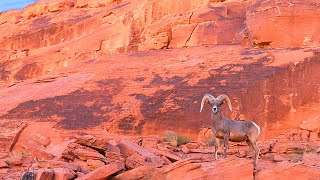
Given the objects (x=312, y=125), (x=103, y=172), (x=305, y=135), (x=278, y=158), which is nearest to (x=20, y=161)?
(x=103, y=172)

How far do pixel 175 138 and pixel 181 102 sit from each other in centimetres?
201

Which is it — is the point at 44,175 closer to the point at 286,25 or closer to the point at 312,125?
the point at 312,125

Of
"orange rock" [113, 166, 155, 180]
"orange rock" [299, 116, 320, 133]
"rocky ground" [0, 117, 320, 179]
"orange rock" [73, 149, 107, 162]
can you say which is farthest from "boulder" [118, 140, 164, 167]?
"orange rock" [299, 116, 320, 133]

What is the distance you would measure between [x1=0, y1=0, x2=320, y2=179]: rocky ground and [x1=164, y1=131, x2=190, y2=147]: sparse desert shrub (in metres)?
0.05

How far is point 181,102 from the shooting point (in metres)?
20.2

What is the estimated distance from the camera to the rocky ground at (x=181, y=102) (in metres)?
13.8

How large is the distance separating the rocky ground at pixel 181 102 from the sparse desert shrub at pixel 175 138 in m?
0.05

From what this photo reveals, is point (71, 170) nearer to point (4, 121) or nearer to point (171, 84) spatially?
point (171, 84)

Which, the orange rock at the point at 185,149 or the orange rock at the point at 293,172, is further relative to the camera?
the orange rock at the point at 185,149

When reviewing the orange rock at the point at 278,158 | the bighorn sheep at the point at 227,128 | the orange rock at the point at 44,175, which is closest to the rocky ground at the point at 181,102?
the orange rock at the point at 44,175

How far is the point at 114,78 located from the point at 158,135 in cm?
424

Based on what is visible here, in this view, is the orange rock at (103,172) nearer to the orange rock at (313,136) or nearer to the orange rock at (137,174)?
the orange rock at (137,174)

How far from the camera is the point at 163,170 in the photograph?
1195 centimetres

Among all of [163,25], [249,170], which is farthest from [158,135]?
[163,25]
